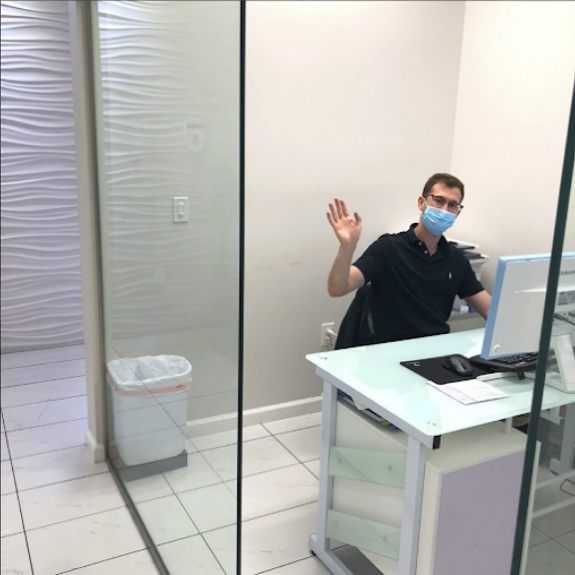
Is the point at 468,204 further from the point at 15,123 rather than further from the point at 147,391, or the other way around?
the point at 15,123

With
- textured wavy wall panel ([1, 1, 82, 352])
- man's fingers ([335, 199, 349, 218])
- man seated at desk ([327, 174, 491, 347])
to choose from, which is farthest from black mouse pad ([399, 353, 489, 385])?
textured wavy wall panel ([1, 1, 82, 352])

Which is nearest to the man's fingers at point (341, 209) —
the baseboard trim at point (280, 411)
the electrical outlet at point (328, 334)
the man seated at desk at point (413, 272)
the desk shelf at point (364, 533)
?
the man seated at desk at point (413, 272)

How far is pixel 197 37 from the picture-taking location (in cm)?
163

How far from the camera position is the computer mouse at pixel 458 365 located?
6.24 feet

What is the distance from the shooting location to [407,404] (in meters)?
1.70

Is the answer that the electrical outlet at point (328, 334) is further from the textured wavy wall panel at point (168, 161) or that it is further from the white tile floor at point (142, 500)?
the textured wavy wall panel at point (168, 161)

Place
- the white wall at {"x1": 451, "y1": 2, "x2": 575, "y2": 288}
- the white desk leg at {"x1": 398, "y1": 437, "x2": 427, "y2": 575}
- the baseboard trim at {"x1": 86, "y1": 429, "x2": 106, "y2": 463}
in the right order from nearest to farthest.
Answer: the white desk leg at {"x1": 398, "y1": 437, "x2": 427, "y2": 575}, the white wall at {"x1": 451, "y1": 2, "x2": 575, "y2": 288}, the baseboard trim at {"x1": 86, "y1": 429, "x2": 106, "y2": 463}

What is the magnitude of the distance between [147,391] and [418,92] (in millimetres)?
1868

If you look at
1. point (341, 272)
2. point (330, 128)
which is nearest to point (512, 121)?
point (330, 128)

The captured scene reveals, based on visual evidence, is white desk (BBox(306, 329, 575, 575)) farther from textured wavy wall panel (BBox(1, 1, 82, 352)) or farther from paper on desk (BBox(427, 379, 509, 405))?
textured wavy wall panel (BBox(1, 1, 82, 352))

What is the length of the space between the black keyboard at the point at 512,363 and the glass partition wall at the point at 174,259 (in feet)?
2.85

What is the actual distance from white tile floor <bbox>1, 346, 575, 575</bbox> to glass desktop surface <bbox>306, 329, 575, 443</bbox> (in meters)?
0.46

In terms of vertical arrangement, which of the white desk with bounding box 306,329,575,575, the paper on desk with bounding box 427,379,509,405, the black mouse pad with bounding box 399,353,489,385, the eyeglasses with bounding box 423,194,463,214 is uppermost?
the eyeglasses with bounding box 423,194,463,214

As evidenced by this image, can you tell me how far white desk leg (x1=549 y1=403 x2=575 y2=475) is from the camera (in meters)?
0.90
